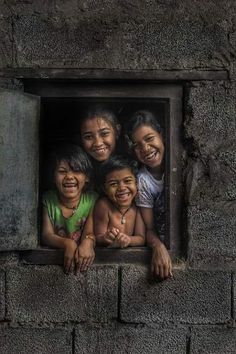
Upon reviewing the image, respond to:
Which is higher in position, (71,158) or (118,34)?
(118,34)

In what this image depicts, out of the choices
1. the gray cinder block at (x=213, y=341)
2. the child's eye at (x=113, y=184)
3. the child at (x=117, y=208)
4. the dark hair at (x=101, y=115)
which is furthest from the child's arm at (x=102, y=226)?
the gray cinder block at (x=213, y=341)

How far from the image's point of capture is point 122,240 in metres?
4.01

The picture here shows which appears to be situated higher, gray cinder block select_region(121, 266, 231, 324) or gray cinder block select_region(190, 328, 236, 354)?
gray cinder block select_region(121, 266, 231, 324)

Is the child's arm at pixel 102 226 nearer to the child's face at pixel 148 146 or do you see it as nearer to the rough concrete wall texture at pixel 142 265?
the rough concrete wall texture at pixel 142 265

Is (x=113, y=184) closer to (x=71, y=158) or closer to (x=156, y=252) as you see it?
(x=71, y=158)

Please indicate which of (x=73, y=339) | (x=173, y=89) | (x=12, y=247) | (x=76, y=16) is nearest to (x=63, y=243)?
(x=12, y=247)

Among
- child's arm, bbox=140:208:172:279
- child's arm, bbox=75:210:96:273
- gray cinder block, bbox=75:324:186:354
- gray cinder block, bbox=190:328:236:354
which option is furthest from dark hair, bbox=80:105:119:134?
gray cinder block, bbox=190:328:236:354

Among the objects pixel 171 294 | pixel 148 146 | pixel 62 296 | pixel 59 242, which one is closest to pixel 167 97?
pixel 148 146

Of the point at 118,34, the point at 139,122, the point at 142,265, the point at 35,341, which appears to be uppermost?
the point at 118,34

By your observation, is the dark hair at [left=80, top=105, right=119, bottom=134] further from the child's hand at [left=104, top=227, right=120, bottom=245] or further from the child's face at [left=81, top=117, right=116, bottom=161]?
the child's hand at [left=104, top=227, right=120, bottom=245]

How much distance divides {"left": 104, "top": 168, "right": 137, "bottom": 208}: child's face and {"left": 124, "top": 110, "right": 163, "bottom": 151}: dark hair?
0.63 ft

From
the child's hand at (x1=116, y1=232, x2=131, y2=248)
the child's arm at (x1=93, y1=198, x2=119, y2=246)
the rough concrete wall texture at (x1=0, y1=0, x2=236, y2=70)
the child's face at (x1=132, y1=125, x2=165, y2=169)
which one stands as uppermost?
the rough concrete wall texture at (x1=0, y1=0, x2=236, y2=70)

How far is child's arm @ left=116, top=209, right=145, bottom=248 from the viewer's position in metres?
4.02

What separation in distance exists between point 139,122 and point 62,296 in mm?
1269
